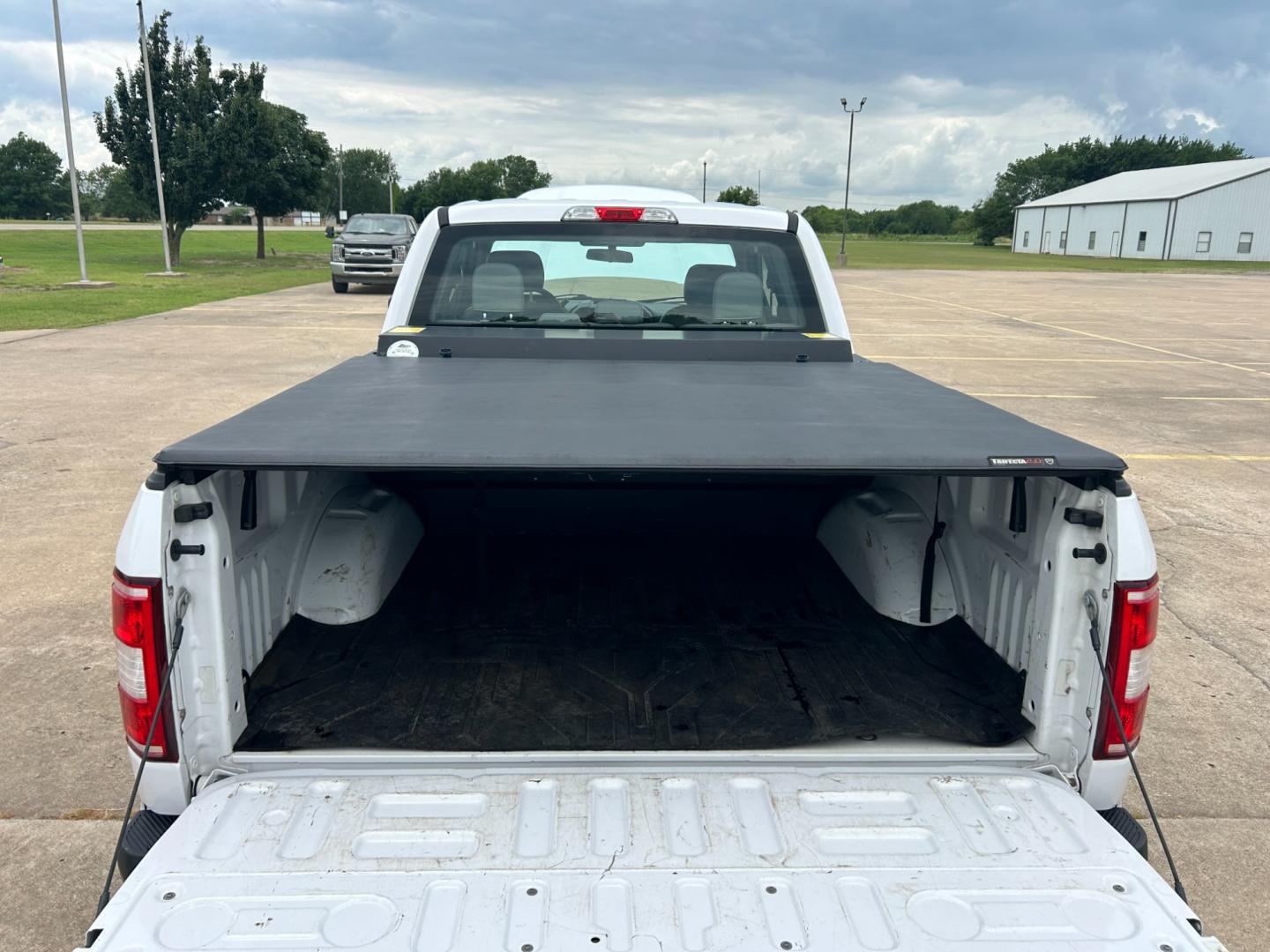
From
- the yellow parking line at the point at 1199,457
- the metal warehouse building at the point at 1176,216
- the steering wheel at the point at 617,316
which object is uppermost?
the metal warehouse building at the point at 1176,216

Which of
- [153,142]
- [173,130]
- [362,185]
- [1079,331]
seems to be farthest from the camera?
[362,185]

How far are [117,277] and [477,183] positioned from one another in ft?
223

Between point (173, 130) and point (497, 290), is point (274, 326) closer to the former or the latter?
point (497, 290)

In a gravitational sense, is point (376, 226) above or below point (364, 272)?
above

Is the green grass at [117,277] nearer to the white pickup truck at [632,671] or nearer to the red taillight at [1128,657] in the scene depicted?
the white pickup truck at [632,671]

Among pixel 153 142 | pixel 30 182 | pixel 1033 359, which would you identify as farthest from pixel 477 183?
pixel 1033 359

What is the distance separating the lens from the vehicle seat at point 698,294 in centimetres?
459

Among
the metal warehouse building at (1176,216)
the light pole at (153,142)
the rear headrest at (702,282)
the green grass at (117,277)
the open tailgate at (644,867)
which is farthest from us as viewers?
the metal warehouse building at (1176,216)

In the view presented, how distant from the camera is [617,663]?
312 cm

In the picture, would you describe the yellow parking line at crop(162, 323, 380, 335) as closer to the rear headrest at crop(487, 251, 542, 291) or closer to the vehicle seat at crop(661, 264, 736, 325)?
the rear headrest at crop(487, 251, 542, 291)

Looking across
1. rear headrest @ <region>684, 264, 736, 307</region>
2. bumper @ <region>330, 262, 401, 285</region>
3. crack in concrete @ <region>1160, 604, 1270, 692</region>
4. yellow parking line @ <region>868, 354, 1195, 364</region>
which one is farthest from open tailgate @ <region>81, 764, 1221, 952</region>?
bumper @ <region>330, 262, 401, 285</region>

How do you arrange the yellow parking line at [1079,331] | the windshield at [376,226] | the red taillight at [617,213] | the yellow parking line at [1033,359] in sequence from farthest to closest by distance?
the windshield at [376,226]
the yellow parking line at [1079,331]
the yellow parking line at [1033,359]
the red taillight at [617,213]

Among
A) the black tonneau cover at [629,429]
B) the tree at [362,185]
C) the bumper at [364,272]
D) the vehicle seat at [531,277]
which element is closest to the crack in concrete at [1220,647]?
the black tonneau cover at [629,429]

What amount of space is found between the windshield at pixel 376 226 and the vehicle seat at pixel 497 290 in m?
21.9
